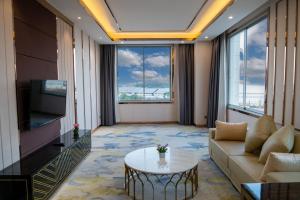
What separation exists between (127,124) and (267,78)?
186 inches

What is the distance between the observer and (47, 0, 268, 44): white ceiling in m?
3.97

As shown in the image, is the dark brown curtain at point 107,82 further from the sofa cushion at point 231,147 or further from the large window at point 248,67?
the sofa cushion at point 231,147

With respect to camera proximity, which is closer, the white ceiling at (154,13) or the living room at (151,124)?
the living room at (151,124)

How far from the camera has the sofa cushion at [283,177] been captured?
6.59ft

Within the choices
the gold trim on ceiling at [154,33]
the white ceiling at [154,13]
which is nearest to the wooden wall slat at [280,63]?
the gold trim on ceiling at [154,33]

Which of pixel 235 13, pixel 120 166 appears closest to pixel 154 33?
pixel 235 13

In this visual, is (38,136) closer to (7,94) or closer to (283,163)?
(7,94)

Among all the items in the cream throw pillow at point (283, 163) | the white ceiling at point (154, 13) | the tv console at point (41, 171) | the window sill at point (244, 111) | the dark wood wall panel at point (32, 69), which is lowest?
the tv console at point (41, 171)

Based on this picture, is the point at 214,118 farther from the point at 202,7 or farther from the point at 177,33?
the point at 202,7

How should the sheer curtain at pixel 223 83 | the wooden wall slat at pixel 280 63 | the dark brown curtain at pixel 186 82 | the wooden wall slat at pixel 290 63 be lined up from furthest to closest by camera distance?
the dark brown curtain at pixel 186 82 → the sheer curtain at pixel 223 83 → the wooden wall slat at pixel 280 63 → the wooden wall slat at pixel 290 63

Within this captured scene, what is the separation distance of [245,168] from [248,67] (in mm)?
3208

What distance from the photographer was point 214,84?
22.0 feet

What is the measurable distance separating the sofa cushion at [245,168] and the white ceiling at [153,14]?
7.90ft

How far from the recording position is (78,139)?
13.3ft
